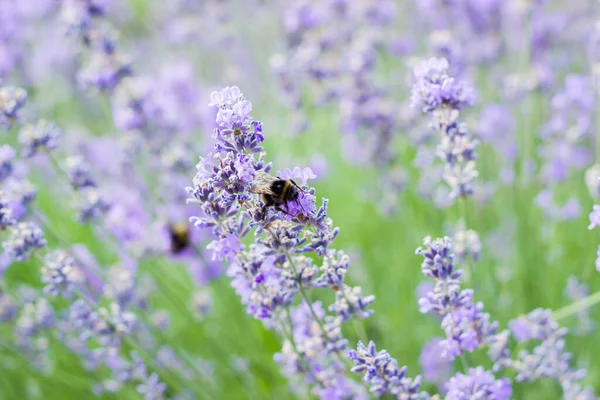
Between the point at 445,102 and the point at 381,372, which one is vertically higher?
the point at 445,102

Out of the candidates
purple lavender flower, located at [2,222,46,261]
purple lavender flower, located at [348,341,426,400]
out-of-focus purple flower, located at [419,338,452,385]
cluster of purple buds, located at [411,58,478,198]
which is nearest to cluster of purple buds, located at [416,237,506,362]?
purple lavender flower, located at [348,341,426,400]

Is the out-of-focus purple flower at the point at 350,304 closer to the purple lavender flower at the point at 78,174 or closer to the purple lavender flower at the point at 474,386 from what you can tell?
the purple lavender flower at the point at 474,386

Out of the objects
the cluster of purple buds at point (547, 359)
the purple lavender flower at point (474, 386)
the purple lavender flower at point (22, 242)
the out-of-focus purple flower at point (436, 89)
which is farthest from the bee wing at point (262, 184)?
the cluster of purple buds at point (547, 359)

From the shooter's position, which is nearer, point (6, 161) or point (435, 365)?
point (6, 161)

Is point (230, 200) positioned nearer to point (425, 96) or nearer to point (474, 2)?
point (425, 96)

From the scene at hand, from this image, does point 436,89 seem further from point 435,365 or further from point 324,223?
point 435,365

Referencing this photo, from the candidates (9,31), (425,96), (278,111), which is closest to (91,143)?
(9,31)

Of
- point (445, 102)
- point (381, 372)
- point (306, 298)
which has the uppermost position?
point (445, 102)

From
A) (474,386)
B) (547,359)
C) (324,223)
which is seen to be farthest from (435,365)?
(324,223)
